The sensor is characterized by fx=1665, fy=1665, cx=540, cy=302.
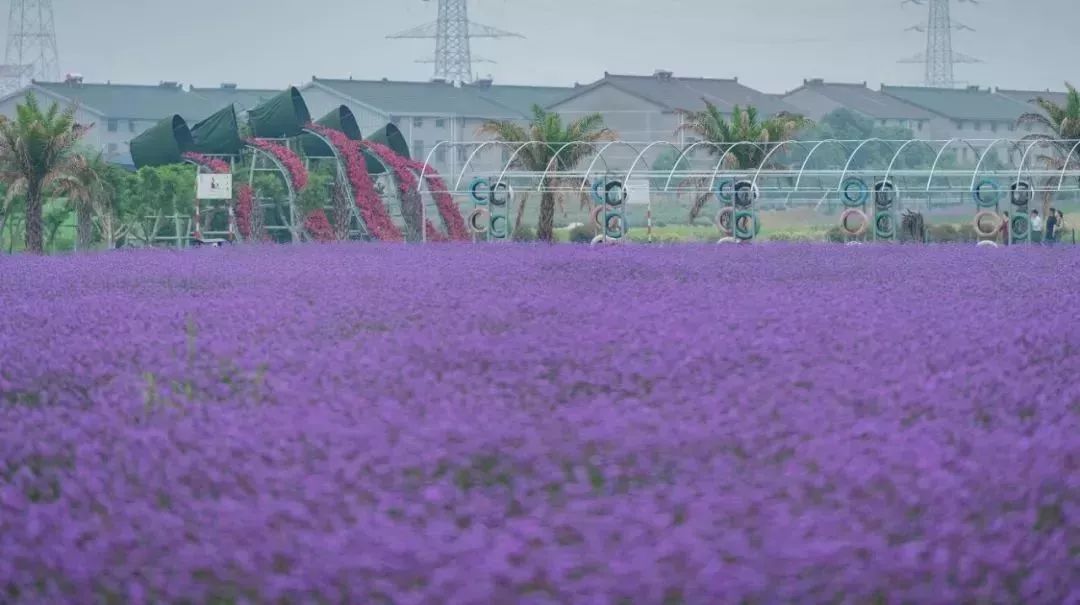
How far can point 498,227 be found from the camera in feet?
136

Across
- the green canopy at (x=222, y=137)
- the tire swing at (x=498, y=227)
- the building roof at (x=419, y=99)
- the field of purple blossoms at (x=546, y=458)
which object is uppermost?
the building roof at (x=419, y=99)

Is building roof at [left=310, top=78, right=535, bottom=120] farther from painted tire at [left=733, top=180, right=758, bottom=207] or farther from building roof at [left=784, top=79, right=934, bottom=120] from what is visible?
painted tire at [left=733, top=180, right=758, bottom=207]

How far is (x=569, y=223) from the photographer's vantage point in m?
61.6

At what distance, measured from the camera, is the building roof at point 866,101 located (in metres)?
88.3

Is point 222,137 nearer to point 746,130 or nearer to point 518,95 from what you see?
point 746,130

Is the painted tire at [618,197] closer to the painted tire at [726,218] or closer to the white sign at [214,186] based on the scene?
the painted tire at [726,218]

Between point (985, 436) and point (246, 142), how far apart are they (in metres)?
38.1

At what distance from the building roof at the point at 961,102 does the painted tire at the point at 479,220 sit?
51689 mm

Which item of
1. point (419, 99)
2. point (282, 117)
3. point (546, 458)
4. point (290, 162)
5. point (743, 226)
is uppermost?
point (419, 99)

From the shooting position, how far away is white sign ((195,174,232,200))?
36969 mm

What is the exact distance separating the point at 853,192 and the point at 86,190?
1712 cm

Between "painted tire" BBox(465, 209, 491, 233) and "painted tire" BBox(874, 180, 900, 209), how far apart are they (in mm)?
9298

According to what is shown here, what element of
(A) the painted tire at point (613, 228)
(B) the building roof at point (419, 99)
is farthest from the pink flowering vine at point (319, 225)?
(B) the building roof at point (419, 99)

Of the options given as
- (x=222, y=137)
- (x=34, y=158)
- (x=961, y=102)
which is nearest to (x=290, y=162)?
(x=222, y=137)
